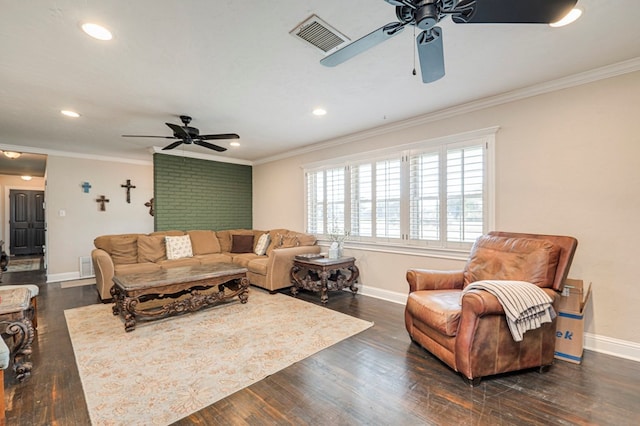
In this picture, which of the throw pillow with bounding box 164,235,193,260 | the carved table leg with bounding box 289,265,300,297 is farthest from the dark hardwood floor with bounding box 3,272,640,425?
the throw pillow with bounding box 164,235,193,260

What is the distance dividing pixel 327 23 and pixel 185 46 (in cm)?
113

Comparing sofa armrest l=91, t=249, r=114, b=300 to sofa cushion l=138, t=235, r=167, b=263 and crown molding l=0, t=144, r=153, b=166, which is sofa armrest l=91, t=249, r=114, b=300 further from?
crown molding l=0, t=144, r=153, b=166

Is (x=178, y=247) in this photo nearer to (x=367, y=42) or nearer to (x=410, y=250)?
(x=410, y=250)

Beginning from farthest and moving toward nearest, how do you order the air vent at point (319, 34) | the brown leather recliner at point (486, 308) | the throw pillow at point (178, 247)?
the throw pillow at point (178, 247)
the brown leather recliner at point (486, 308)
the air vent at point (319, 34)

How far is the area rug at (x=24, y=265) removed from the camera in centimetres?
691

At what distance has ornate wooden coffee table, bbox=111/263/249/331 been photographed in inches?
127

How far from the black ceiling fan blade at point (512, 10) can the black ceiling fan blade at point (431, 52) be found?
16cm

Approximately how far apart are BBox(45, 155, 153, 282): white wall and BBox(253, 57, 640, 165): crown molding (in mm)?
4682

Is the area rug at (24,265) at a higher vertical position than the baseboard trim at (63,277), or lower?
lower

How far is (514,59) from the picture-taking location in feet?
8.29

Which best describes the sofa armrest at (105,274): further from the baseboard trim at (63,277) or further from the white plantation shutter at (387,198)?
the white plantation shutter at (387,198)

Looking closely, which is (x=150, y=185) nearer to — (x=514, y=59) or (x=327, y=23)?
(x=327, y=23)

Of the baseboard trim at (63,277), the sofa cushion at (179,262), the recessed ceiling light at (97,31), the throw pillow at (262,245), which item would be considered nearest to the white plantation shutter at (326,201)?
the throw pillow at (262,245)

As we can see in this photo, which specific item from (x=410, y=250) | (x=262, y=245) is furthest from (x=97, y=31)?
(x=262, y=245)
